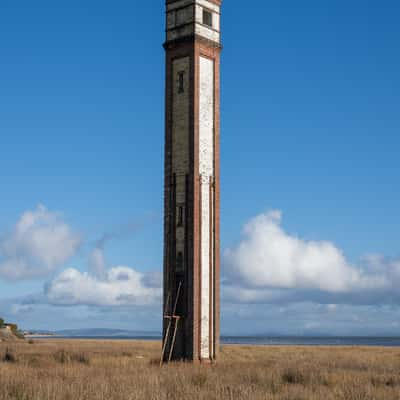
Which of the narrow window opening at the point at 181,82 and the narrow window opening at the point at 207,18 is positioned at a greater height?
the narrow window opening at the point at 207,18

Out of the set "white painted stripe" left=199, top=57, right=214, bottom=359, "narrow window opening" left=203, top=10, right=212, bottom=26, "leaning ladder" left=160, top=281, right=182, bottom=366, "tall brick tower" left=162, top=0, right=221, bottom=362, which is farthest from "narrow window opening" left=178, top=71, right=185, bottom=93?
"leaning ladder" left=160, top=281, right=182, bottom=366

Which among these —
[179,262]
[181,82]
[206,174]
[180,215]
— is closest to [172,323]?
[179,262]

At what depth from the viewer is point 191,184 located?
107 ft

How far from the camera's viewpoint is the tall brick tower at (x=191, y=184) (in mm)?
32406

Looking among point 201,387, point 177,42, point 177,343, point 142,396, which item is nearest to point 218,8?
point 177,42

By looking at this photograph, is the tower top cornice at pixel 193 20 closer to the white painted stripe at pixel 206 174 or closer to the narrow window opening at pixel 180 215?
the white painted stripe at pixel 206 174

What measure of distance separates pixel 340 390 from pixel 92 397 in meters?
6.61

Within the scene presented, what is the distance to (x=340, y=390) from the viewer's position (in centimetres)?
1848

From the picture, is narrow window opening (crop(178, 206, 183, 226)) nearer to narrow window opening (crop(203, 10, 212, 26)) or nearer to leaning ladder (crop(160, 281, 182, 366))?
leaning ladder (crop(160, 281, 182, 366))

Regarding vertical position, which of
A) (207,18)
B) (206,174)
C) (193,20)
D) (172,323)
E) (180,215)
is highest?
(207,18)

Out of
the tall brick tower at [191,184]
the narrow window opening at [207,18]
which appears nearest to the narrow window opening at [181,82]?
the tall brick tower at [191,184]

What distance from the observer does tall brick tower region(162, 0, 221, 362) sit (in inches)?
1276

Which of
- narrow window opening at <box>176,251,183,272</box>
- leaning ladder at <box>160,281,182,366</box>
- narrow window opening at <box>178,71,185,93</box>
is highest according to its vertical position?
narrow window opening at <box>178,71,185,93</box>

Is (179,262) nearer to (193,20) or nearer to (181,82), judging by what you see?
(181,82)
